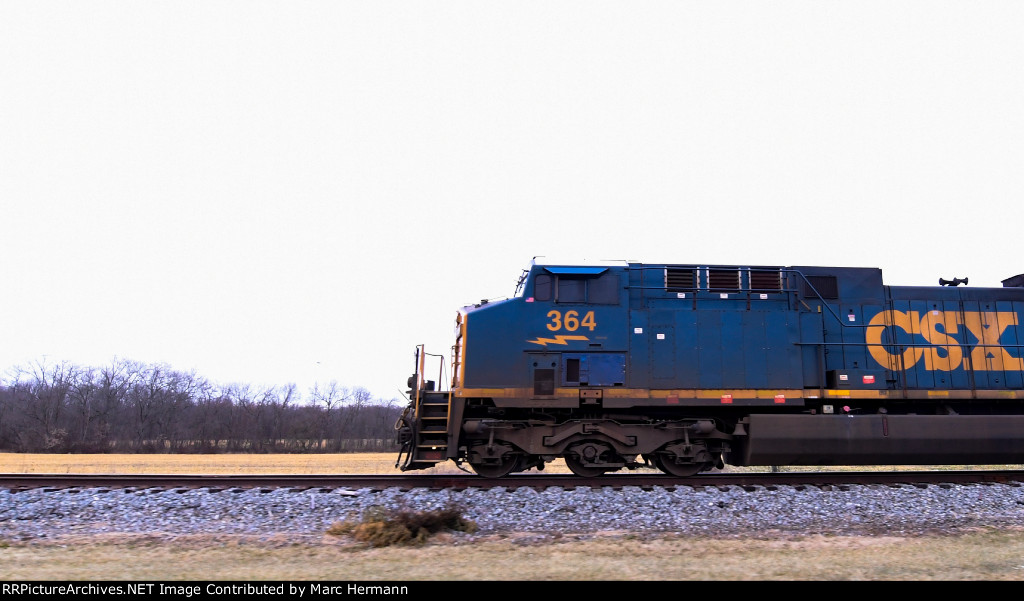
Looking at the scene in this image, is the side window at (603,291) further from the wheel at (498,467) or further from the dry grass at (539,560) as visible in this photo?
the dry grass at (539,560)

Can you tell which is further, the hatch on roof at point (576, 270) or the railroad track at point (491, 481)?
the hatch on roof at point (576, 270)

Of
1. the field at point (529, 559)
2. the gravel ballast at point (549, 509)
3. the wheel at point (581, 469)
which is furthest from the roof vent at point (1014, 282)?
the wheel at point (581, 469)

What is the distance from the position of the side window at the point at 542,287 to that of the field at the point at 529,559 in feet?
13.8

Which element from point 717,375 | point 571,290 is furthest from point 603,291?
point 717,375

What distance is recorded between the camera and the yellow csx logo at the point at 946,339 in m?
10.1

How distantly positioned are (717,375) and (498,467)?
13.2 feet

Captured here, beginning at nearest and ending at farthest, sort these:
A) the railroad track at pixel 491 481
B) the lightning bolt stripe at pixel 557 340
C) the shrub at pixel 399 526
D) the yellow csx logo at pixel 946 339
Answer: the shrub at pixel 399 526, the railroad track at pixel 491 481, the lightning bolt stripe at pixel 557 340, the yellow csx logo at pixel 946 339

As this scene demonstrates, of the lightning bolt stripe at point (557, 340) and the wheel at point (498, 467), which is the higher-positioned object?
the lightning bolt stripe at point (557, 340)

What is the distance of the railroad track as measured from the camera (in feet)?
28.5

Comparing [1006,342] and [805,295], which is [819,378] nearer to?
Result: [805,295]

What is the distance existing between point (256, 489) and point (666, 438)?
6.41 meters

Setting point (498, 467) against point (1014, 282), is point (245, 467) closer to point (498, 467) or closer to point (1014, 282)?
point (498, 467)

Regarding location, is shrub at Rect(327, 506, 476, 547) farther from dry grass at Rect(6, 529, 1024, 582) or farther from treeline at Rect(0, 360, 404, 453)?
treeline at Rect(0, 360, 404, 453)
